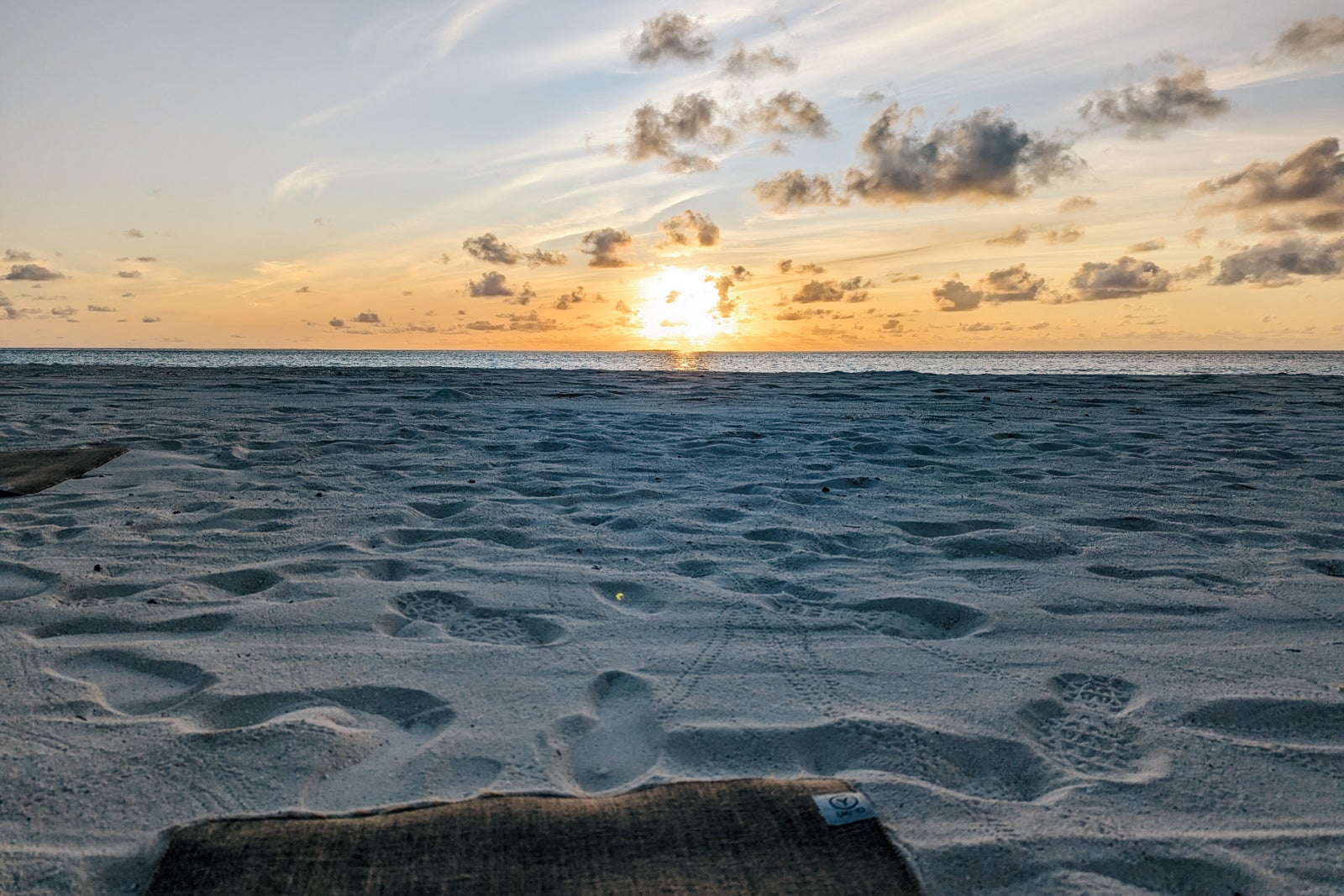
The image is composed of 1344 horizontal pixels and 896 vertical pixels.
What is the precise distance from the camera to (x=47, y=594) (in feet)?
8.42

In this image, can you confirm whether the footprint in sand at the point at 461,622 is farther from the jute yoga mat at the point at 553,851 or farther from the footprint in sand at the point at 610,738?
the jute yoga mat at the point at 553,851

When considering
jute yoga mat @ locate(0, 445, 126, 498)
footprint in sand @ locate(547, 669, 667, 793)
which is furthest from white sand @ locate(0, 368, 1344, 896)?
jute yoga mat @ locate(0, 445, 126, 498)

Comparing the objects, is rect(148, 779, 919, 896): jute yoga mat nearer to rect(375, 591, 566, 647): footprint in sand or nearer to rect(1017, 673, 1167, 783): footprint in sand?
rect(1017, 673, 1167, 783): footprint in sand

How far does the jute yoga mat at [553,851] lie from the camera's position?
1.34 metres

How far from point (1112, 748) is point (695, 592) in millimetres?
1302

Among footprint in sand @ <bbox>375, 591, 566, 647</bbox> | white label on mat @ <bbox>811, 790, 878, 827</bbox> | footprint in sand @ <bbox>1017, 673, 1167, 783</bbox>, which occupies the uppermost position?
footprint in sand @ <bbox>375, 591, 566, 647</bbox>

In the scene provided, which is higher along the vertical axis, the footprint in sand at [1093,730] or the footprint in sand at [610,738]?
the footprint in sand at [610,738]

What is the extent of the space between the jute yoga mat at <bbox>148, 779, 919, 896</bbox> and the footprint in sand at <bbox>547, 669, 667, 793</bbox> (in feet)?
0.38

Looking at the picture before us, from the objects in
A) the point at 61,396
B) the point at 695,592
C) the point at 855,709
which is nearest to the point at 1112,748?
the point at 855,709

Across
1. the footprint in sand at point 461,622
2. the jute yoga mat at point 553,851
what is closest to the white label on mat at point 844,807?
the jute yoga mat at point 553,851

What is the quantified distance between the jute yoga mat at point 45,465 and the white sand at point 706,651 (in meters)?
0.17

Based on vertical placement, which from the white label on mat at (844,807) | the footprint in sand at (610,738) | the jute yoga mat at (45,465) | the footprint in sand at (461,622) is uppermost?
the jute yoga mat at (45,465)

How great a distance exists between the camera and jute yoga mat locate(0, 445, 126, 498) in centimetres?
398

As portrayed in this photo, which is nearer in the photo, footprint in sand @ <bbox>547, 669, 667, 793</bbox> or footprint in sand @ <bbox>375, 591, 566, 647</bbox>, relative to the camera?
footprint in sand @ <bbox>547, 669, 667, 793</bbox>
